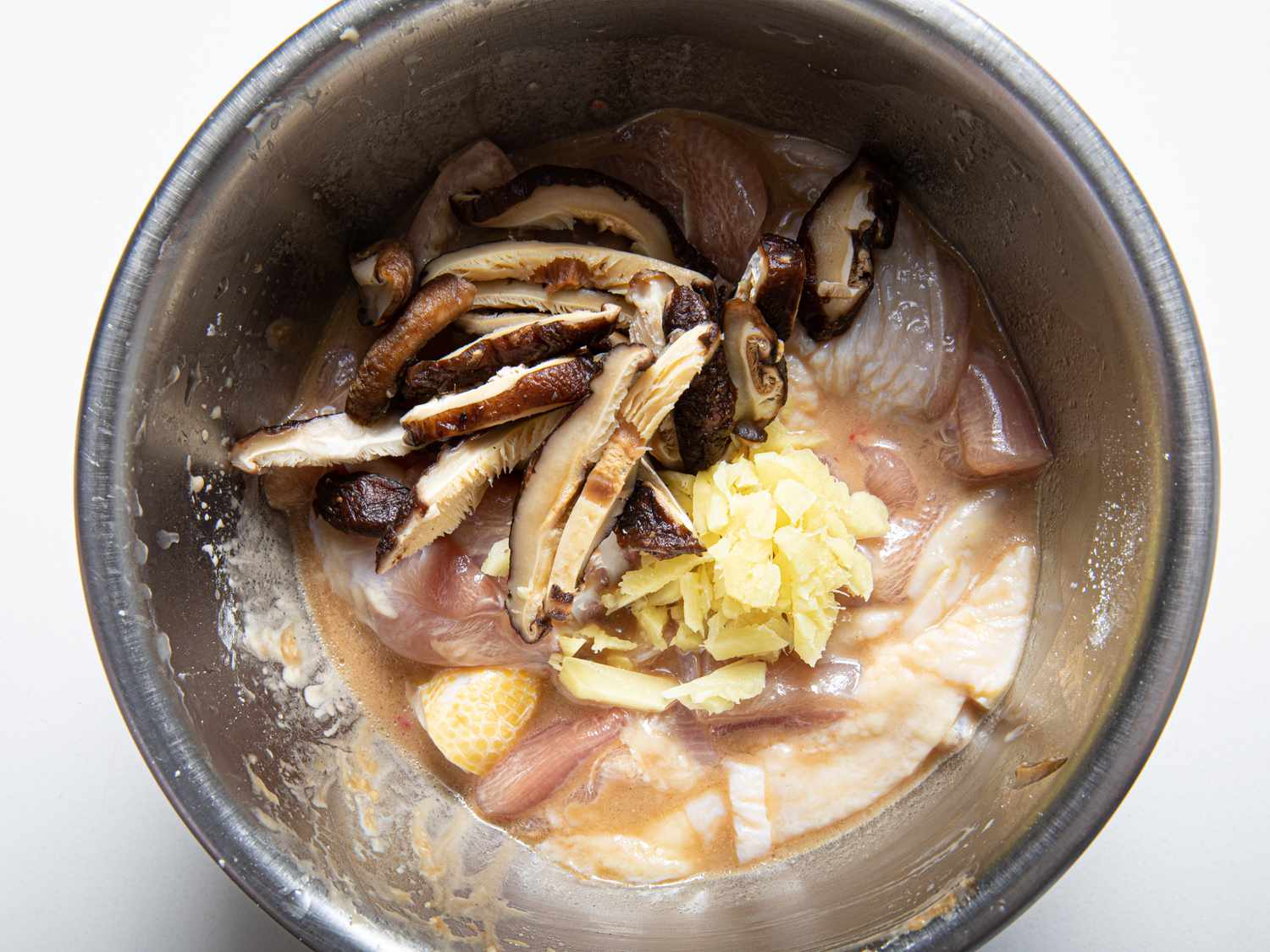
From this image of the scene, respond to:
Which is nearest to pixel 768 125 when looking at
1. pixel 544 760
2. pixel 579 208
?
pixel 579 208

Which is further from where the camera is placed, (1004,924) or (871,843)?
(871,843)

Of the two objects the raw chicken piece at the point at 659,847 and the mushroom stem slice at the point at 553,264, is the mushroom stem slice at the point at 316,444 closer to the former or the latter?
the mushroom stem slice at the point at 553,264

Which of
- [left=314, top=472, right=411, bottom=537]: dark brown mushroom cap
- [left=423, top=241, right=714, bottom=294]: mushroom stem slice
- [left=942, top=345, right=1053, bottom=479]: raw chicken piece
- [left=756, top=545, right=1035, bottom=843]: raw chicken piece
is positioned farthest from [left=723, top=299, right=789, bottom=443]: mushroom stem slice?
[left=314, top=472, right=411, bottom=537]: dark brown mushroom cap

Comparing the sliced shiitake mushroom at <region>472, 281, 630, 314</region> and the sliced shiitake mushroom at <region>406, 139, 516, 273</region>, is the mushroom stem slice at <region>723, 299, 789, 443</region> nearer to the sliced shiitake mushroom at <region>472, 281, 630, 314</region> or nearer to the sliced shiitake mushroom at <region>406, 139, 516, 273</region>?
the sliced shiitake mushroom at <region>472, 281, 630, 314</region>

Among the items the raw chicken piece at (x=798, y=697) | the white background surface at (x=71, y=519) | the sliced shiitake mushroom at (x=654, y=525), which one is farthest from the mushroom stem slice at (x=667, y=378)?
the white background surface at (x=71, y=519)

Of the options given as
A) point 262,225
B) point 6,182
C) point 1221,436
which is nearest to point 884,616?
point 1221,436

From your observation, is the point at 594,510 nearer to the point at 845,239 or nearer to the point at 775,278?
the point at 775,278

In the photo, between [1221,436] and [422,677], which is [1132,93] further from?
[422,677]
